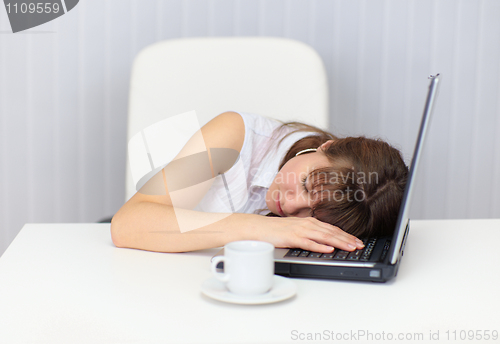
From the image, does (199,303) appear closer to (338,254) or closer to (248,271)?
(248,271)

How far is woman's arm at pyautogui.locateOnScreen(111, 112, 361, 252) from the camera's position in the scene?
716mm

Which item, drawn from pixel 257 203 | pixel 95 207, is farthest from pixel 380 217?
pixel 95 207

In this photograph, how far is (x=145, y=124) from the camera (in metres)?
1.24

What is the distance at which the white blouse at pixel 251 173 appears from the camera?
3.49 ft

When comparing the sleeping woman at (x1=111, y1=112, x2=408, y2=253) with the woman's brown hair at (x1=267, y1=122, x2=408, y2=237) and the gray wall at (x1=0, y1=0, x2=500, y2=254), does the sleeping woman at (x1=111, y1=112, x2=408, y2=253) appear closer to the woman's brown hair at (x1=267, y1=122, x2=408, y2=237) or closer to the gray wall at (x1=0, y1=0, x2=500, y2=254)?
the woman's brown hair at (x1=267, y1=122, x2=408, y2=237)

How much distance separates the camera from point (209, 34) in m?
1.60

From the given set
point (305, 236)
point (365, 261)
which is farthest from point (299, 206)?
point (365, 261)

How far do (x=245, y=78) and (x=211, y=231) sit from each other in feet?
2.07

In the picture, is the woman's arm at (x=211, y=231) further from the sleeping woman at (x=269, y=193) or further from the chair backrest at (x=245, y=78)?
the chair backrest at (x=245, y=78)

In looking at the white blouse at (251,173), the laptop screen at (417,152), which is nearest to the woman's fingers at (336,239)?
the laptop screen at (417,152)

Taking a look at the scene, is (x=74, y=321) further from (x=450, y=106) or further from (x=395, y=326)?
(x=450, y=106)

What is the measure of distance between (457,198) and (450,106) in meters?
0.35

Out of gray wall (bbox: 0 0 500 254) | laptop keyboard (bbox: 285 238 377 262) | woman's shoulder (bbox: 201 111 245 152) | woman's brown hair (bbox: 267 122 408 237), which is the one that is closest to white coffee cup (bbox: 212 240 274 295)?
laptop keyboard (bbox: 285 238 377 262)

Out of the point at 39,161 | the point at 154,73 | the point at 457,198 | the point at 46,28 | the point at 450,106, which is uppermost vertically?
the point at 46,28
